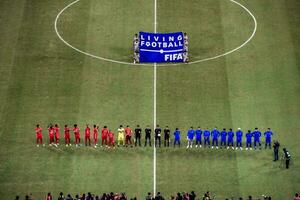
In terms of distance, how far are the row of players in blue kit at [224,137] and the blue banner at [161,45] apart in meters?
6.99

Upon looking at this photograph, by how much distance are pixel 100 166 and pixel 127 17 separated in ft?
47.7

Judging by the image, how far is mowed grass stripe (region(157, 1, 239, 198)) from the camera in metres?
46.0

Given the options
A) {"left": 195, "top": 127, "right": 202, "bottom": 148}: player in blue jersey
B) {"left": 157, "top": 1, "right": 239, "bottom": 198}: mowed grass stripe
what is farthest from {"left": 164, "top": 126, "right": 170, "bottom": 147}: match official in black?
{"left": 195, "top": 127, "right": 202, "bottom": 148}: player in blue jersey

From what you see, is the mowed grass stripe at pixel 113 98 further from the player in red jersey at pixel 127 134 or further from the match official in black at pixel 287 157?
the match official in black at pixel 287 157

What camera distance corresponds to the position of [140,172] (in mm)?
46406

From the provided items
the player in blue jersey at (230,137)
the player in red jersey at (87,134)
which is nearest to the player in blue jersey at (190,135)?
the player in blue jersey at (230,137)

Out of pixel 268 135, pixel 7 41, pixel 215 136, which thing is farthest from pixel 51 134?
pixel 268 135

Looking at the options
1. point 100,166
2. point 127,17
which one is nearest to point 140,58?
point 127,17

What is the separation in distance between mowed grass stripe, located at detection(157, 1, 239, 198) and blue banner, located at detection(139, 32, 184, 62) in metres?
0.88

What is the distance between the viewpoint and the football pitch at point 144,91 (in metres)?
46.0

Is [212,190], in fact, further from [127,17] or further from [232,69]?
[127,17]

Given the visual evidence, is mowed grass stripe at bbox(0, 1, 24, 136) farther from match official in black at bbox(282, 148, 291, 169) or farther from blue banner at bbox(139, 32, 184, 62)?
match official in black at bbox(282, 148, 291, 169)

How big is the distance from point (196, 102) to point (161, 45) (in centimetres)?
463

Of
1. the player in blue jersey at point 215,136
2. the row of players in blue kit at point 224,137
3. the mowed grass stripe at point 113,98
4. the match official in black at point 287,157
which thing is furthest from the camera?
the player in blue jersey at point 215,136
